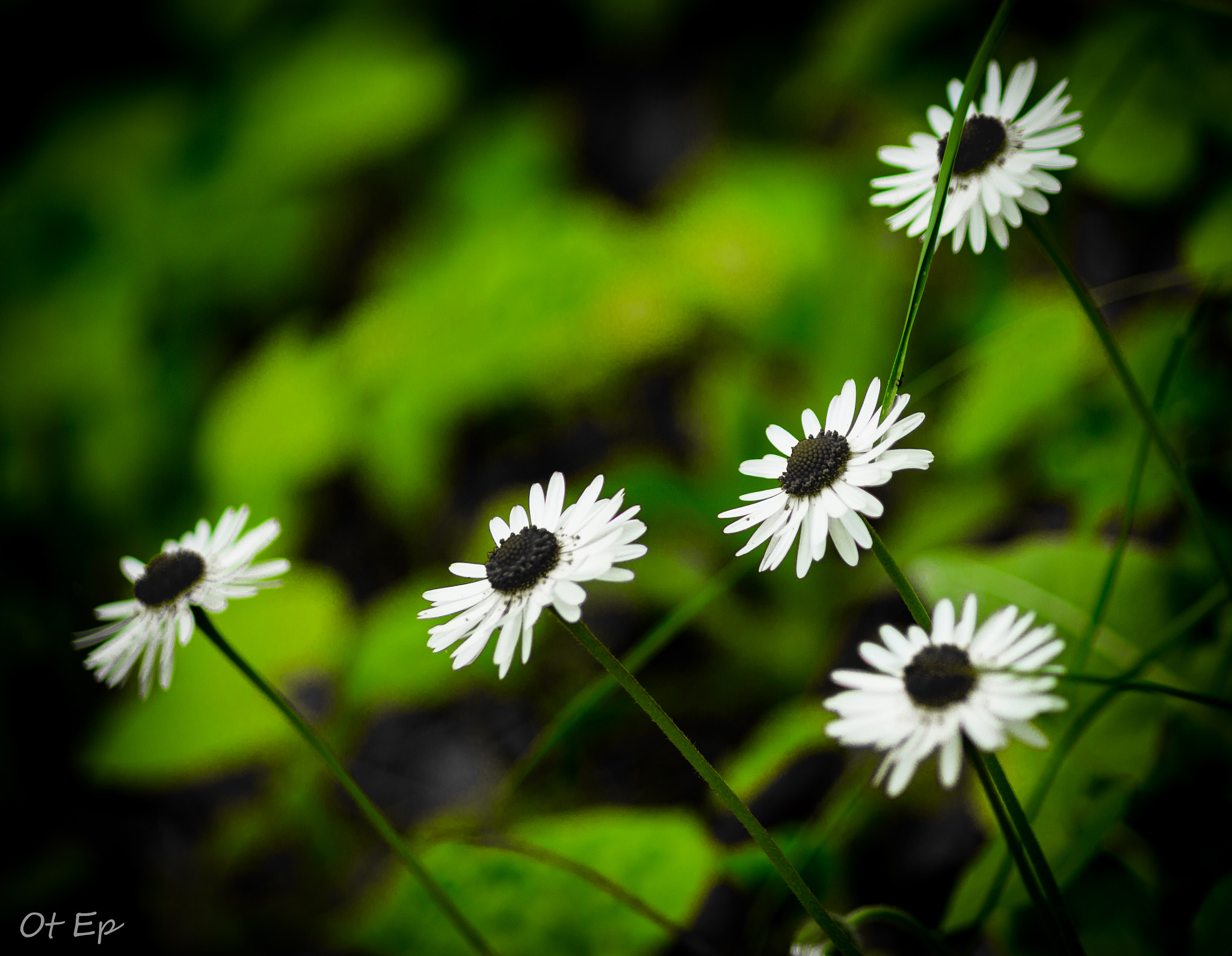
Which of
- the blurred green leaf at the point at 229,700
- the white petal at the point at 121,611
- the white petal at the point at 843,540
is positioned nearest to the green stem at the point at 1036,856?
the white petal at the point at 843,540

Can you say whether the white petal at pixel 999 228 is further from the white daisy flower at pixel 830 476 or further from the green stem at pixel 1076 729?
the green stem at pixel 1076 729

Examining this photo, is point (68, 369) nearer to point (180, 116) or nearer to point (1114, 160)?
point (180, 116)

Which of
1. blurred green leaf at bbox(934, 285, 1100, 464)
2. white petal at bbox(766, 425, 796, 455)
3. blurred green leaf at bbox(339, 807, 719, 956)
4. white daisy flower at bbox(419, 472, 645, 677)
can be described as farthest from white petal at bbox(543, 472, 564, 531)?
A: blurred green leaf at bbox(934, 285, 1100, 464)

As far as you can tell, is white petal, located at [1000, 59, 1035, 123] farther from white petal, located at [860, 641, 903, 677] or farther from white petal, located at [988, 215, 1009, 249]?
white petal, located at [860, 641, 903, 677]

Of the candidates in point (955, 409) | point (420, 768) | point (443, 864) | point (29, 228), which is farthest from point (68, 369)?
point (955, 409)

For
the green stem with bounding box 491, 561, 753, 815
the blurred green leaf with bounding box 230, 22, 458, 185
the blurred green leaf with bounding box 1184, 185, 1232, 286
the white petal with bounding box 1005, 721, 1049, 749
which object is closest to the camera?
the white petal with bounding box 1005, 721, 1049, 749

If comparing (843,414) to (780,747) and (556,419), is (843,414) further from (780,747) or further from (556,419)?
(556,419)
